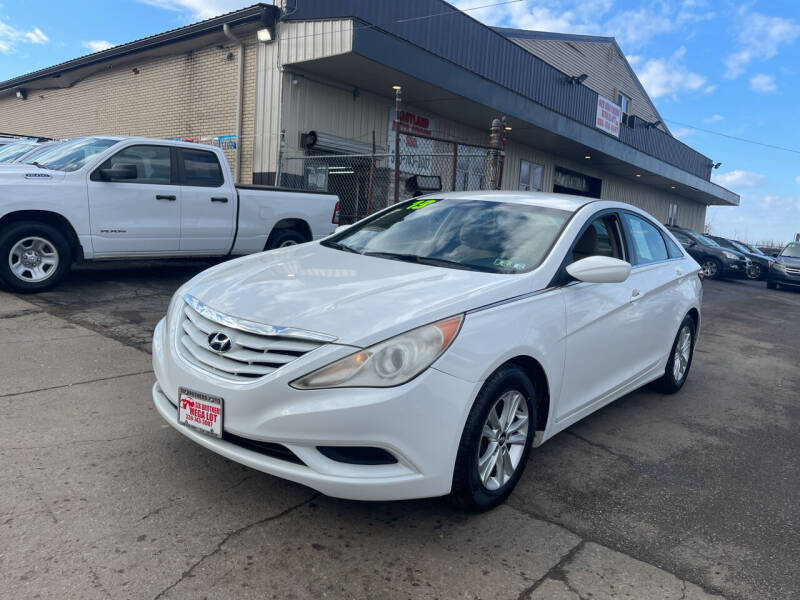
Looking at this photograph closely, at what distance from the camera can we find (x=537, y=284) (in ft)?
10.5

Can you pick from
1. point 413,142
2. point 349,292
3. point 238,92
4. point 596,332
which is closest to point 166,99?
point 238,92

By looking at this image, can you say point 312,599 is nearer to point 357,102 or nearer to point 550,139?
point 357,102

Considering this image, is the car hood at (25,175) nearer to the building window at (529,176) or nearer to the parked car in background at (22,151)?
the parked car in background at (22,151)

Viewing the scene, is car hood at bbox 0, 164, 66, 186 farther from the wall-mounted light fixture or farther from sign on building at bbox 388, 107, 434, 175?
sign on building at bbox 388, 107, 434, 175

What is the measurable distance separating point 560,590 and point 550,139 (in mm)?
17184

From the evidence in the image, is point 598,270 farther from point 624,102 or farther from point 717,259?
point 624,102

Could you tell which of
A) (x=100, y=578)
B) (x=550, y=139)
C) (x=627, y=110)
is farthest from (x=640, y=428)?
(x=627, y=110)

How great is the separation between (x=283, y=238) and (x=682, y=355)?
5568 mm

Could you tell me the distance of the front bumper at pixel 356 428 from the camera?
2.43m

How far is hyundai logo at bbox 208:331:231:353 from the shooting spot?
269cm

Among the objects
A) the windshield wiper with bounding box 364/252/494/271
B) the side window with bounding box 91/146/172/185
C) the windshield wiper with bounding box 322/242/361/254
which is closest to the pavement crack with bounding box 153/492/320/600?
the windshield wiper with bounding box 364/252/494/271

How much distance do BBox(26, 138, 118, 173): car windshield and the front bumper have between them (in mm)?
5530

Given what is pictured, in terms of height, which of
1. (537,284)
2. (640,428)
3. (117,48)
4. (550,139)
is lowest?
(640,428)

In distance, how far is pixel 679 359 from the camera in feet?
17.3
